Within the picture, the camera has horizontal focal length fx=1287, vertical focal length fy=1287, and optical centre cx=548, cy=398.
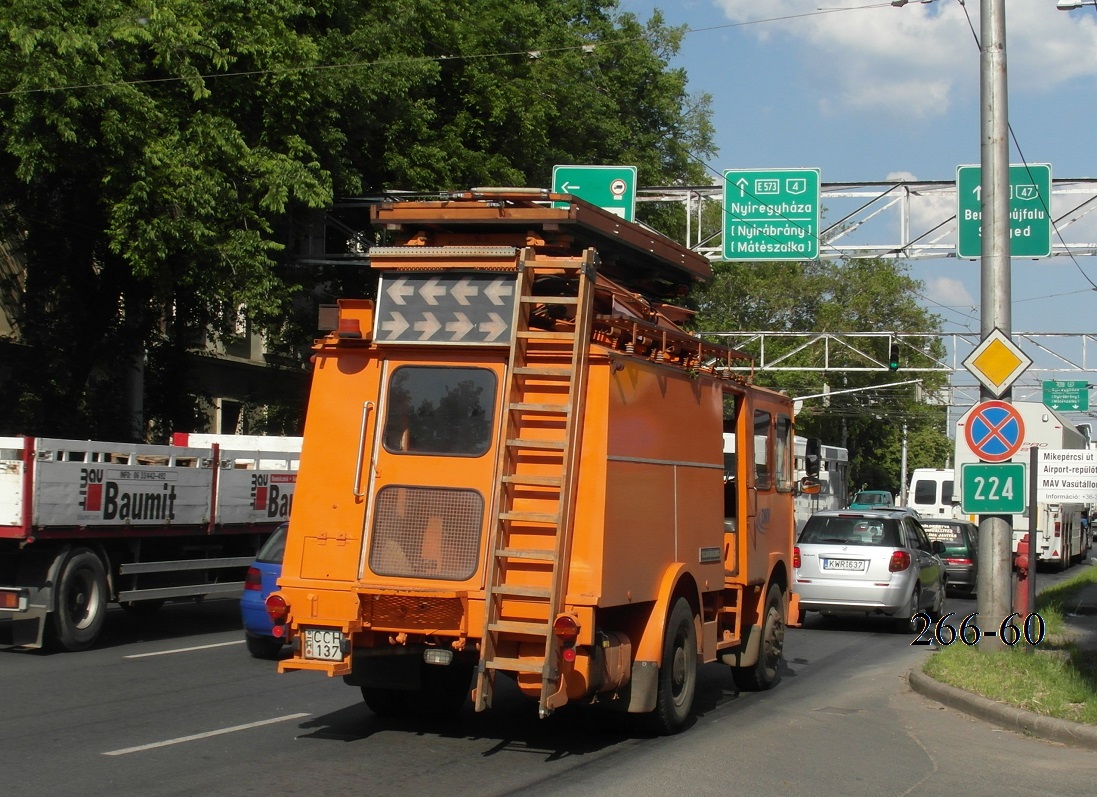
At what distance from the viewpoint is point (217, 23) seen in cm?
1942

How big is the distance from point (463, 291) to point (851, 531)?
10.8 m

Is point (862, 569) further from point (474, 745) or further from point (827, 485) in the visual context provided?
point (827, 485)

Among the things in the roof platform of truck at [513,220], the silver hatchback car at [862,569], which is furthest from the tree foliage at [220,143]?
the roof platform of truck at [513,220]

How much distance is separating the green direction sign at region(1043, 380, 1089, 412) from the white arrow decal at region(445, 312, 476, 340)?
159 ft

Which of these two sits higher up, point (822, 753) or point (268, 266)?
point (268, 266)

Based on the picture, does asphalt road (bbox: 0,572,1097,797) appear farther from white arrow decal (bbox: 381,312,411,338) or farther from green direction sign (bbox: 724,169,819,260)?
green direction sign (bbox: 724,169,819,260)

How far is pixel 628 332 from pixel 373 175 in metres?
16.7

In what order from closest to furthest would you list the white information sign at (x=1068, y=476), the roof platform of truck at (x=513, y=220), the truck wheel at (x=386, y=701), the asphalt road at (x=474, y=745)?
the asphalt road at (x=474, y=745)
the roof platform of truck at (x=513, y=220)
the truck wheel at (x=386, y=701)
the white information sign at (x=1068, y=476)

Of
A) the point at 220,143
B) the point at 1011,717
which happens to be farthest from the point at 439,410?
the point at 220,143

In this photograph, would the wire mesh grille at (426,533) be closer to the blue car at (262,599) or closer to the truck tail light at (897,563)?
the blue car at (262,599)

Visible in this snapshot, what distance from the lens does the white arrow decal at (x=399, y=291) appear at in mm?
8586

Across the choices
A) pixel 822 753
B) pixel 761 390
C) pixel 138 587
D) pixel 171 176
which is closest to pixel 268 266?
pixel 171 176

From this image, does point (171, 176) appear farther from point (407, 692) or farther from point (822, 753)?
point (822, 753)

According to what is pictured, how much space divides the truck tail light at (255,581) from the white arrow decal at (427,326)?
5580 mm
